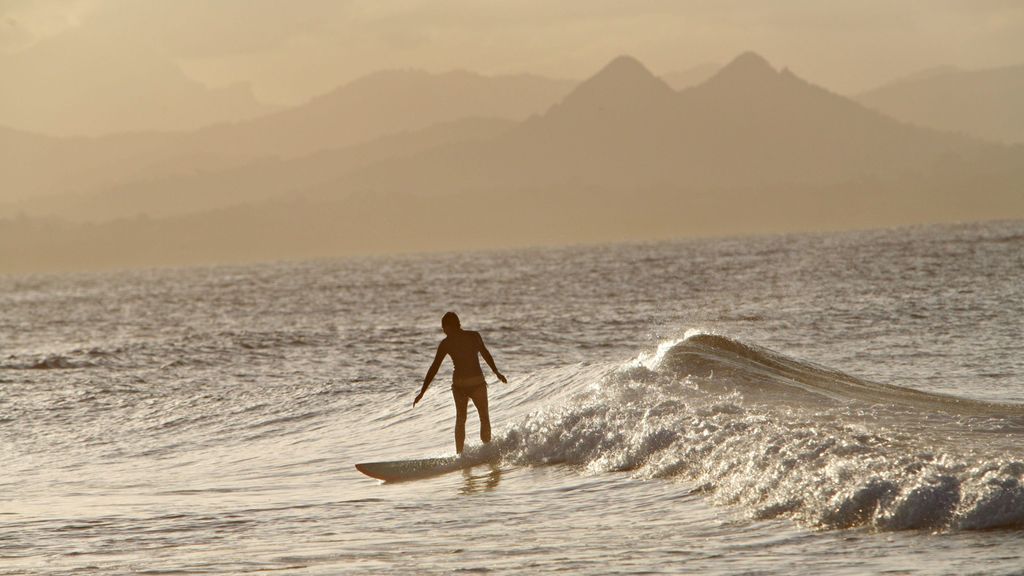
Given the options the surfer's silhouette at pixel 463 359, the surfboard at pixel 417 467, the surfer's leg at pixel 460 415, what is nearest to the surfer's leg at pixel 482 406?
the surfer's silhouette at pixel 463 359

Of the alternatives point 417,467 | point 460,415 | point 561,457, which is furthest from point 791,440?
point 417,467

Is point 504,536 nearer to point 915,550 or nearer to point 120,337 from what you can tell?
point 915,550

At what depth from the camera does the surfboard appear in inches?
591

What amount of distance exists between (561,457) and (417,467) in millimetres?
1937

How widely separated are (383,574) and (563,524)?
226cm

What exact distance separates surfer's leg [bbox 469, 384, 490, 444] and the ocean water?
296 mm

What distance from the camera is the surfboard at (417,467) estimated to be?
15008 millimetres

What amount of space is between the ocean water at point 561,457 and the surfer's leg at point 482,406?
296 millimetres

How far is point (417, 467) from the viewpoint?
50.4 ft

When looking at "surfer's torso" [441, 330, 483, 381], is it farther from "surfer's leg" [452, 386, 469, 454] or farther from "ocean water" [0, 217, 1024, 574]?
"ocean water" [0, 217, 1024, 574]

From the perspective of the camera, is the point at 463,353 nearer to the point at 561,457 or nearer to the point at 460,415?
the point at 460,415

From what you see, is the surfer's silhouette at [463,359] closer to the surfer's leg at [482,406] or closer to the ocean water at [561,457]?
the surfer's leg at [482,406]

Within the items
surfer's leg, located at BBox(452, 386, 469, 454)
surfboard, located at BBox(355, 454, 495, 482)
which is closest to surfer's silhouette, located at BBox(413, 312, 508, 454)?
surfer's leg, located at BBox(452, 386, 469, 454)

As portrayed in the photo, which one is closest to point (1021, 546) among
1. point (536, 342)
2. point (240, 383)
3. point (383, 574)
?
point (383, 574)
